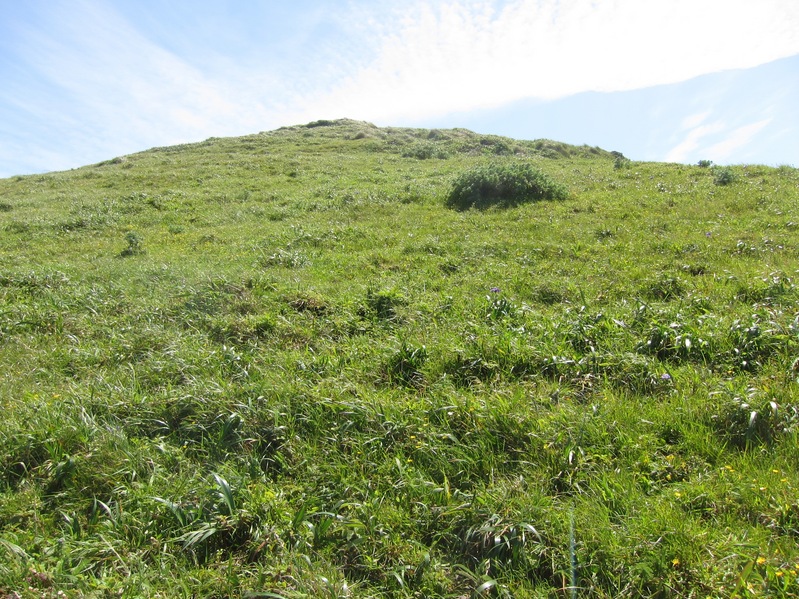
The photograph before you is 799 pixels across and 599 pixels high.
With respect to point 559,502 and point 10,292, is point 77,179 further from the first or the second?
point 559,502

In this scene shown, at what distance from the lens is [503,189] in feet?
49.2

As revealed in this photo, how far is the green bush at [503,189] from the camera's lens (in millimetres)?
14672

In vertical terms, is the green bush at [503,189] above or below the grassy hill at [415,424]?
above

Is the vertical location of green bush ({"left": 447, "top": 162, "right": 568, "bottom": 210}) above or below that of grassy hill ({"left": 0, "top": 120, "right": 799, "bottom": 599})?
above

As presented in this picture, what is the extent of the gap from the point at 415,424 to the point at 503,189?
1213 centimetres

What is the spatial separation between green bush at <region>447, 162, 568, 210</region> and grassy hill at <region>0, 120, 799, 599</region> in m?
4.96

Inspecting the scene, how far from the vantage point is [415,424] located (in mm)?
→ 4230

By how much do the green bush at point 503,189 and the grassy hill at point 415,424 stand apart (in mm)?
4956

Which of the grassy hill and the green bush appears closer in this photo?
the grassy hill

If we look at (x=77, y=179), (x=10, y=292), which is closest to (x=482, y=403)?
(x=10, y=292)

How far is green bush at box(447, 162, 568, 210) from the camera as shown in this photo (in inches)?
578

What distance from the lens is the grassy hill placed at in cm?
289

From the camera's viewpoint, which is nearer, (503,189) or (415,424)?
(415,424)

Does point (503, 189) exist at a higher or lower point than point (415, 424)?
higher
